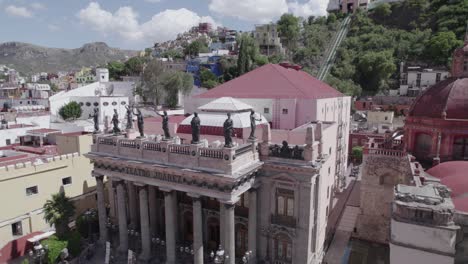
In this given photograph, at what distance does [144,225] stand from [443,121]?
2625 cm

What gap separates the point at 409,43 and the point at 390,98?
79.9 feet

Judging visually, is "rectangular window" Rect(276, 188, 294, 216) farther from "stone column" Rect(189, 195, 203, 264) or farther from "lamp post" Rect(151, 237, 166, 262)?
"lamp post" Rect(151, 237, 166, 262)

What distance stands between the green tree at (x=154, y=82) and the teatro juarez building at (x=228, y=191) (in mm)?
45610

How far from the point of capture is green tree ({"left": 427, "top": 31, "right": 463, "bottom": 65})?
227 ft

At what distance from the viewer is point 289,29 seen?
11044cm

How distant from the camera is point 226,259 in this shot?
19.5 meters

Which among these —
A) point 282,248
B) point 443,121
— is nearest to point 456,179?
point 443,121

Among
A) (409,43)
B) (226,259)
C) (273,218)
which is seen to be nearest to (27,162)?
(226,259)

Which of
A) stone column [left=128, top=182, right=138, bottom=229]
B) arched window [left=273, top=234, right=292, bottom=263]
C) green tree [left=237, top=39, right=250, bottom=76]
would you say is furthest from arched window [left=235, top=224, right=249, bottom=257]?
green tree [left=237, top=39, right=250, bottom=76]

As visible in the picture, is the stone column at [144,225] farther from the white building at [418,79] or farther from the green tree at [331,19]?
the green tree at [331,19]

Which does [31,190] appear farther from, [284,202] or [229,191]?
[284,202]

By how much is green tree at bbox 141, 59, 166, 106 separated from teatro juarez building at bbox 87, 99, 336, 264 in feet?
150

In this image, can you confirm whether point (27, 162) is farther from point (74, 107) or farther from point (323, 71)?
point (323, 71)

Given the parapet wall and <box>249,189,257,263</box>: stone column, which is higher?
the parapet wall
